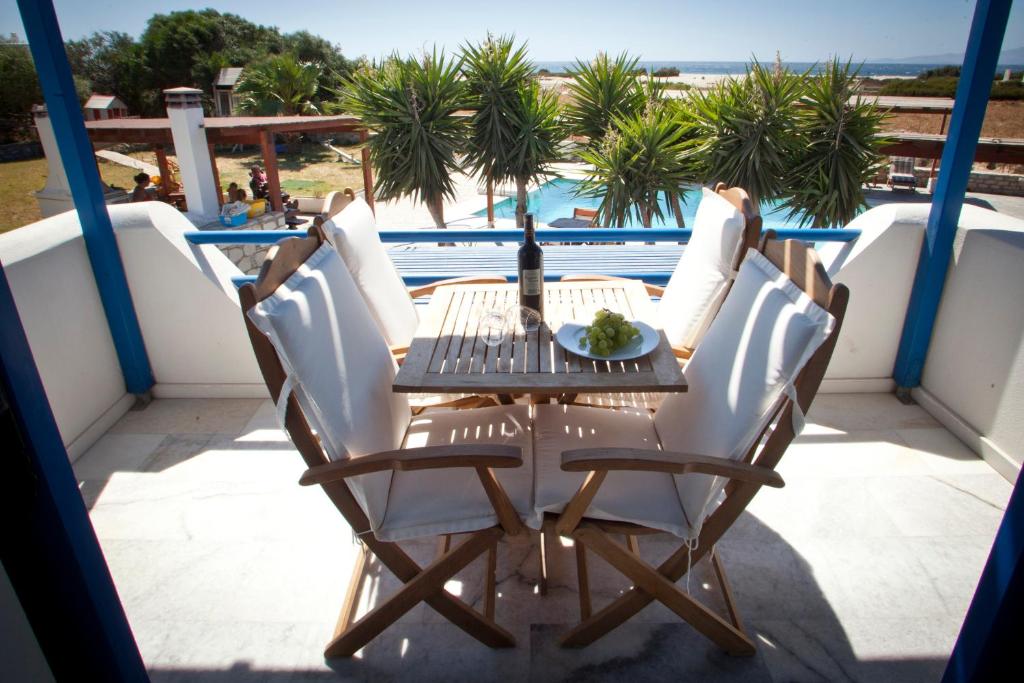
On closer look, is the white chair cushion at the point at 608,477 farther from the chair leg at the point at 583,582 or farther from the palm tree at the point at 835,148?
the palm tree at the point at 835,148

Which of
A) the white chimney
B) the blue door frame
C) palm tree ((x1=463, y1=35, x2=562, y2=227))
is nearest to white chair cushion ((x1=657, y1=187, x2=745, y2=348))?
the blue door frame

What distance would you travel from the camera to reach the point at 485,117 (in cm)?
1089

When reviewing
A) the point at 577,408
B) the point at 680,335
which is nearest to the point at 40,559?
the point at 577,408

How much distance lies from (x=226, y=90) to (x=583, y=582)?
127 ft

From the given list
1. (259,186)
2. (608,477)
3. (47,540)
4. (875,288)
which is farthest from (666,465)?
(259,186)

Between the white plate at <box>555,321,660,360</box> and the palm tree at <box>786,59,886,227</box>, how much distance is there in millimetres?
7120

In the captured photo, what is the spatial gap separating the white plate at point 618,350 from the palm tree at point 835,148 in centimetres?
712

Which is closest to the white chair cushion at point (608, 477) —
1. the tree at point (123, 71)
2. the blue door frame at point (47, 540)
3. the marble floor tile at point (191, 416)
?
the blue door frame at point (47, 540)

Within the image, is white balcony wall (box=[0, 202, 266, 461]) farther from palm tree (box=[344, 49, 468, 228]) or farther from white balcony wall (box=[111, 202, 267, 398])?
palm tree (box=[344, 49, 468, 228])

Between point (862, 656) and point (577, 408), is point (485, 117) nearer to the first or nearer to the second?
point (577, 408)

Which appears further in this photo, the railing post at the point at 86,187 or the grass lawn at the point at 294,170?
the grass lawn at the point at 294,170

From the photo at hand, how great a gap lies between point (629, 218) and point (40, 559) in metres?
8.66

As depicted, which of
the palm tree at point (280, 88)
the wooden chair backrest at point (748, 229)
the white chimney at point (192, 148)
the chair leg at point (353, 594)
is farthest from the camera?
the palm tree at point (280, 88)

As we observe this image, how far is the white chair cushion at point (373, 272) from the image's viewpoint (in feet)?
7.01
